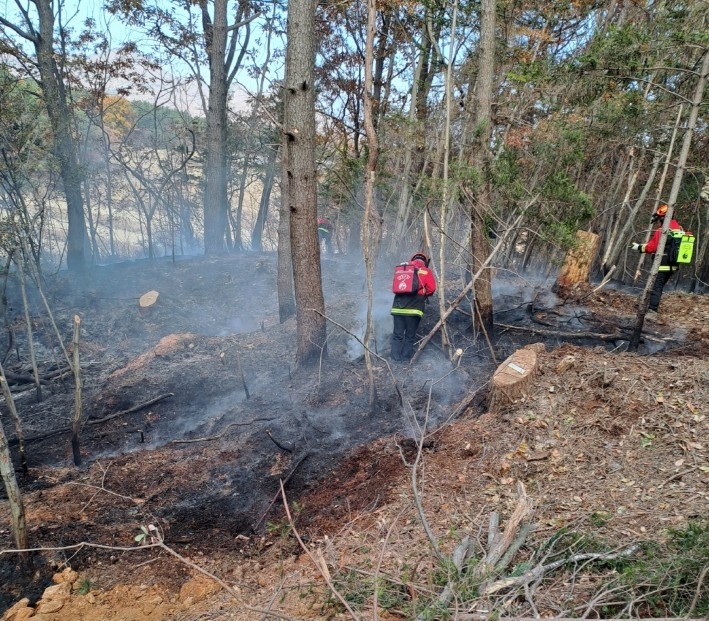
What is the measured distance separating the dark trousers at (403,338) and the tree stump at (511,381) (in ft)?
7.46

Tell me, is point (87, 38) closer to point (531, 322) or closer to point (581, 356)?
point (531, 322)

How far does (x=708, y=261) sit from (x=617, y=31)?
42.0ft

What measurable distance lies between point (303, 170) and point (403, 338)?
10.3ft

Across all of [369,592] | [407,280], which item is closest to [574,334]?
[407,280]

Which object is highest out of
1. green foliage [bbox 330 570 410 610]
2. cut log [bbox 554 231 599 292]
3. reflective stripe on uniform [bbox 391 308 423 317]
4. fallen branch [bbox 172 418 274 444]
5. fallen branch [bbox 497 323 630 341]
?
cut log [bbox 554 231 599 292]

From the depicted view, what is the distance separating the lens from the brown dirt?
3.41m

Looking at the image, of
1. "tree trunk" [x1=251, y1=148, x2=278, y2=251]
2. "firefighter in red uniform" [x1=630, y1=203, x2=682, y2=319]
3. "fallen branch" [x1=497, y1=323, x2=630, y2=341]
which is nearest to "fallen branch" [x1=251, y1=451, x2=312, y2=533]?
"fallen branch" [x1=497, y1=323, x2=630, y2=341]

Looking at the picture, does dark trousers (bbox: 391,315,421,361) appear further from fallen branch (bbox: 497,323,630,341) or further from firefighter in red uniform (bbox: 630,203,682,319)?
firefighter in red uniform (bbox: 630,203,682,319)

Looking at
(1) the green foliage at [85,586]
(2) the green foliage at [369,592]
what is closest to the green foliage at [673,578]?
(2) the green foliage at [369,592]

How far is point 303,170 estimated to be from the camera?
6.81 m

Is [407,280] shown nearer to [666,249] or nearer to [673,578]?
[666,249]

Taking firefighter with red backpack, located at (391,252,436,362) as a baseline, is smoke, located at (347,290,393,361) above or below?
below

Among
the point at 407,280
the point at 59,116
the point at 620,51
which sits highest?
the point at 59,116

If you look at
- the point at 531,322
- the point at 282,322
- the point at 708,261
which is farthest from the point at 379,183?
the point at 708,261
